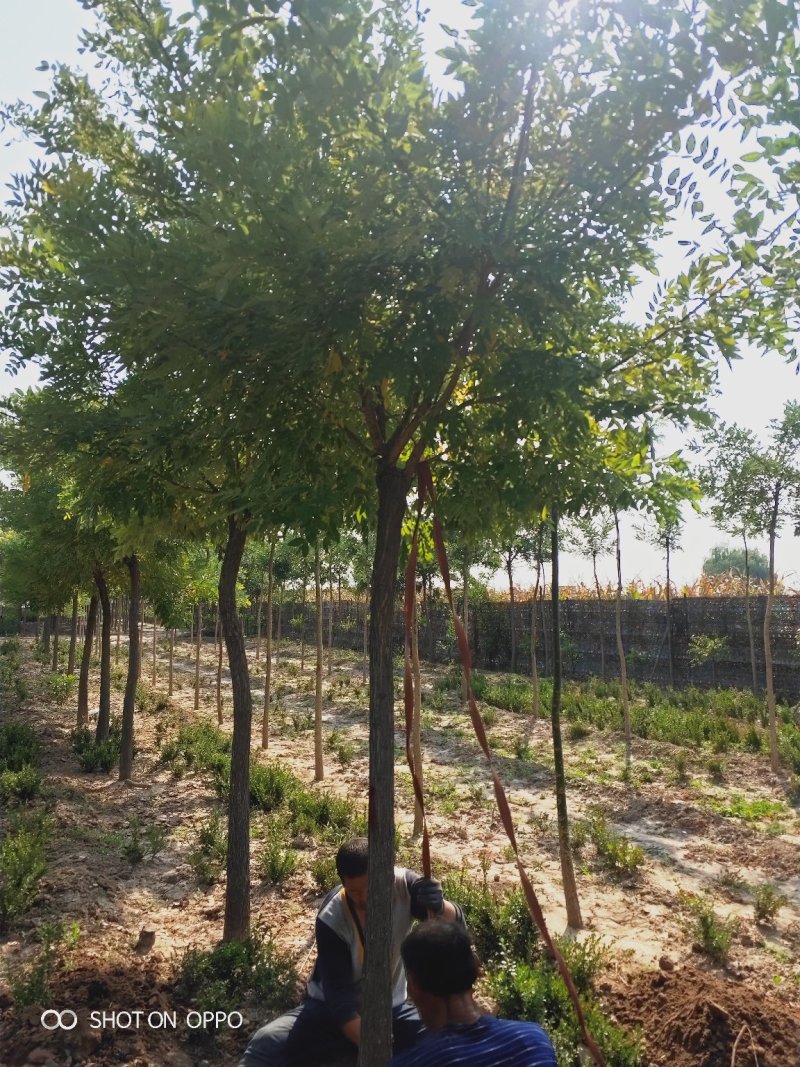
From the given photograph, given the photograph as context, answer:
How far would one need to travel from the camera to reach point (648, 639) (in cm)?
2092

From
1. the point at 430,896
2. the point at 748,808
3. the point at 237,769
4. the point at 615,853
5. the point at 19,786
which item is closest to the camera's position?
the point at 430,896

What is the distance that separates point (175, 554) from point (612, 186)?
9.91 meters

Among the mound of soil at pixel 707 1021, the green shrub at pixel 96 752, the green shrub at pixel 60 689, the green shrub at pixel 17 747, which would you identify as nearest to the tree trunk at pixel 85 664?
the green shrub at pixel 17 747

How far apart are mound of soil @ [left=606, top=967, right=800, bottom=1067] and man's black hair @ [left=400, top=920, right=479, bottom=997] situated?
2258mm

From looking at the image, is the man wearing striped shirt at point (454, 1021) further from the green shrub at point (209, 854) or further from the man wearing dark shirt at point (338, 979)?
the green shrub at point (209, 854)

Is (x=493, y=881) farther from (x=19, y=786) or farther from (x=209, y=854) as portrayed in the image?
(x=19, y=786)

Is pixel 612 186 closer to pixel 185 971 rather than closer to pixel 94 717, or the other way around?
pixel 185 971

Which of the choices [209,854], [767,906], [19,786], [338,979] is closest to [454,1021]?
[338,979]

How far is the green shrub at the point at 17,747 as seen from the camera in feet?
34.3

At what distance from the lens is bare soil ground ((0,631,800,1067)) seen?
4.05 m

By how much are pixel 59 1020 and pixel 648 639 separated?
18.9m

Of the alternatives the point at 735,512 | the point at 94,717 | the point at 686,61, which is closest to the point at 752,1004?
the point at 686,61

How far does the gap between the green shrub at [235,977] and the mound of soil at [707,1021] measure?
1.99 meters

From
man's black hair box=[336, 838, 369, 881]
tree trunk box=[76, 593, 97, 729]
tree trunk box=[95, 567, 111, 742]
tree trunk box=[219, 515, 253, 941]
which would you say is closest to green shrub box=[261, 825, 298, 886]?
tree trunk box=[219, 515, 253, 941]
